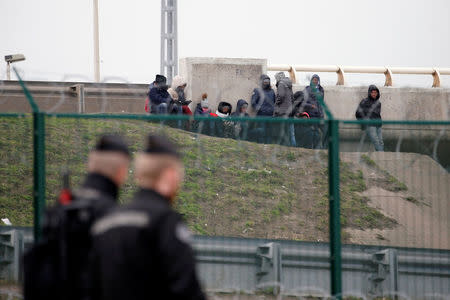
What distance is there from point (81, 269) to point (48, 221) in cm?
33

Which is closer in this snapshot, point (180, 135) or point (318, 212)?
point (180, 135)

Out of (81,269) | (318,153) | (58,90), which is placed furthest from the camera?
(58,90)

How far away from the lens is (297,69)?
18.0 meters

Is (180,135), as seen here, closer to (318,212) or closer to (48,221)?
(318,212)

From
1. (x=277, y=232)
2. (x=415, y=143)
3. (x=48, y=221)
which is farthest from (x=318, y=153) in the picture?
(x=48, y=221)

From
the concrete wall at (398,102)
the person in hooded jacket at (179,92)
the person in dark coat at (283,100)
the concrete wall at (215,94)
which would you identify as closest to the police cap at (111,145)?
the person in hooded jacket at (179,92)

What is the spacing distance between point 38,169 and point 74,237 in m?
2.74

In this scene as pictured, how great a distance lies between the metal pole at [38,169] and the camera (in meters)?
6.79

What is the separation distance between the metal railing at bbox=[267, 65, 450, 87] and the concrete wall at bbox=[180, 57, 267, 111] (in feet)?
2.65

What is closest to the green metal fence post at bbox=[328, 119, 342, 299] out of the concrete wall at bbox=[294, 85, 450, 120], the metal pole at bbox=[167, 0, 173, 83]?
the concrete wall at bbox=[294, 85, 450, 120]

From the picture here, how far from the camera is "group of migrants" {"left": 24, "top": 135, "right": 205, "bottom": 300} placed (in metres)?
3.74

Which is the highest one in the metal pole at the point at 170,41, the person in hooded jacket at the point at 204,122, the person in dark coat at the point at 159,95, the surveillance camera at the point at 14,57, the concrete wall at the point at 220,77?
the metal pole at the point at 170,41

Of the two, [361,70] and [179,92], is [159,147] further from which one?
[361,70]

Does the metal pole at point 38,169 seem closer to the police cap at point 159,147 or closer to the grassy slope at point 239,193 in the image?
the police cap at point 159,147
